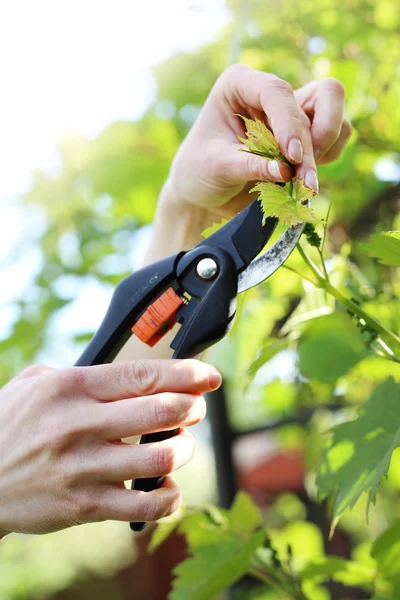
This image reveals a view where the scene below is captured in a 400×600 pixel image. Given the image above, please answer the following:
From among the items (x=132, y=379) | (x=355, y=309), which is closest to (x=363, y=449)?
(x=355, y=309)

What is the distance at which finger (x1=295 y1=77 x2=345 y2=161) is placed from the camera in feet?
2.20

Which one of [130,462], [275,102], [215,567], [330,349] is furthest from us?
[330,349]

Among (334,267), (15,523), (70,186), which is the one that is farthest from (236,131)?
(70,186)

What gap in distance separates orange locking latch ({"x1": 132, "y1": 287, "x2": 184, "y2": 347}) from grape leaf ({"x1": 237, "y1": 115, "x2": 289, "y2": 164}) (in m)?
0.20

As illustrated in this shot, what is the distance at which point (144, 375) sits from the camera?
0.54 m

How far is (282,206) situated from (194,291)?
18 cm

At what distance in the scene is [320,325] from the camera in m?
1.02

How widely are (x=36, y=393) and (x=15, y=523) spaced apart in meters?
0.13

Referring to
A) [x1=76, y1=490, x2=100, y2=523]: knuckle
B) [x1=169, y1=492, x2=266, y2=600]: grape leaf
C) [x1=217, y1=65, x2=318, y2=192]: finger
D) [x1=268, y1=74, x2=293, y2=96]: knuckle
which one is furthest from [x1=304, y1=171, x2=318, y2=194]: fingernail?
[x1=169, y1=492, x2=266, y2=600]: grape leaf

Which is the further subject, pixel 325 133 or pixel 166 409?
pixel 325 133

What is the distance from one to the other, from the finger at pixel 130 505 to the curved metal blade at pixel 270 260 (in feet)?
0.78

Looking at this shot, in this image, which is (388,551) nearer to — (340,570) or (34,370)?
(340,570)

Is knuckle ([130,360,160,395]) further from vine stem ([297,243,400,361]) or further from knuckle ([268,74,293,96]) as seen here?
knuckle ([268,74,293,96])

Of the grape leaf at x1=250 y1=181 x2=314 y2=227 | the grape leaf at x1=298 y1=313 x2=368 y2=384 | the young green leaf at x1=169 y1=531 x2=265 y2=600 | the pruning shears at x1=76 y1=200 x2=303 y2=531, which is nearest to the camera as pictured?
the grape leaf at x1=250 y1=181 x2=314 y2=227
